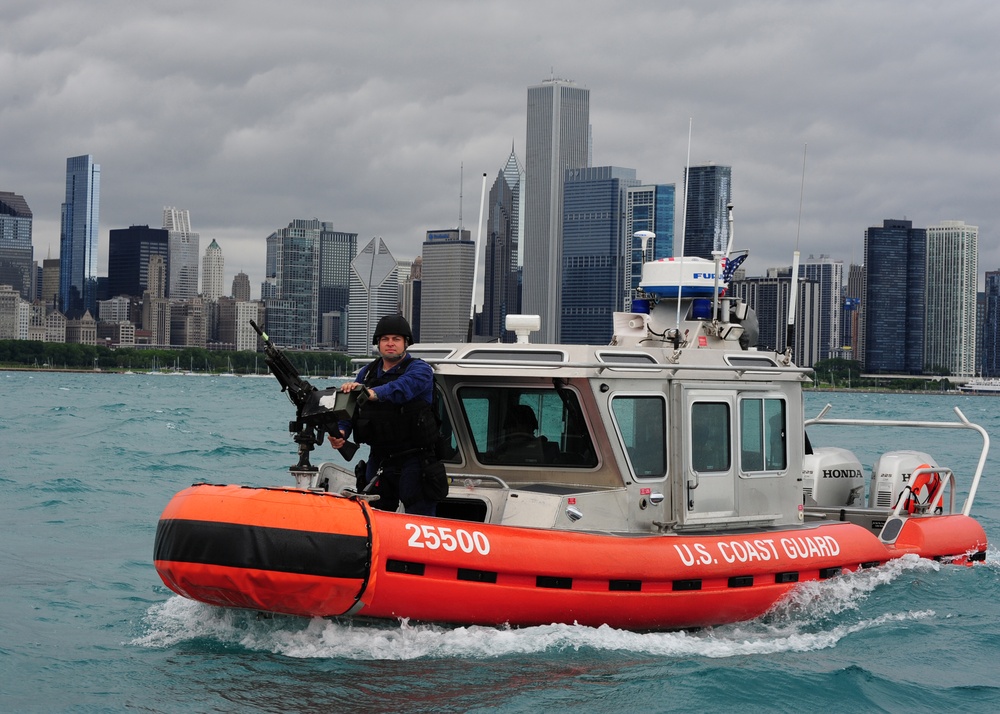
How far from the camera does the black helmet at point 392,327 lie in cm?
818

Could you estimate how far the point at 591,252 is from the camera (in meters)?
18.5

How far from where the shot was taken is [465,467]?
889 centimetres

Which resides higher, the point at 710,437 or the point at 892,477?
the point at 710,437

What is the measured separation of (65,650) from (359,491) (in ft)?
8.07

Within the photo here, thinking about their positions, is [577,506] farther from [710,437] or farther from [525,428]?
[710,437]

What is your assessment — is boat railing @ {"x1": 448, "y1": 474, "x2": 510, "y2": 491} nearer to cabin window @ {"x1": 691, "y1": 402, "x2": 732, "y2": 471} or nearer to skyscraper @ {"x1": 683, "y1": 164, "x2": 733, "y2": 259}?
cabin window @ {"x1": 691, "y1": 402, "x2": 732, "y2": 471}

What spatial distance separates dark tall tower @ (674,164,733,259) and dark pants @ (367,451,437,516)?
4.01 meters

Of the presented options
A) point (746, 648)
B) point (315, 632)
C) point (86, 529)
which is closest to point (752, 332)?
point (746, 648)

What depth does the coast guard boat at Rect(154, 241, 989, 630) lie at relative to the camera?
297 inches

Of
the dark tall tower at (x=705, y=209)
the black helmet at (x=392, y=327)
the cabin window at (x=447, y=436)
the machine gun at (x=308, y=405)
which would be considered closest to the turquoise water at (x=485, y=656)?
the machine gun at (x=308, y=405)

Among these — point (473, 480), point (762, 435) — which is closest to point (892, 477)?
point (762, 435)

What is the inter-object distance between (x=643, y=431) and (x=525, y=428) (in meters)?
0.88

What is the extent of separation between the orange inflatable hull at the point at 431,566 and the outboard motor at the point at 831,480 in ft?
11.6

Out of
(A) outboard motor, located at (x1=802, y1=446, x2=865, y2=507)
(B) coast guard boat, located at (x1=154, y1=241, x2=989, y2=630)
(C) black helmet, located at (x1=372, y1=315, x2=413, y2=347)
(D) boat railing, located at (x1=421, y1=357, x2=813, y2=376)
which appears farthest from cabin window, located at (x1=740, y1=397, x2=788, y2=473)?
(C) black helmet, located at (x1=372, y1=315, x2=413, y2=347)
